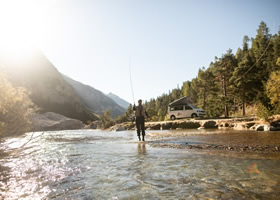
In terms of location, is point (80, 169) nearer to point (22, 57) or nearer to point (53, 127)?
point (53, 127)

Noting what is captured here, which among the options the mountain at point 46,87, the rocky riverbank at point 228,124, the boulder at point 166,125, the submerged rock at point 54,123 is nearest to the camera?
the rocky riverbank at point 228,124

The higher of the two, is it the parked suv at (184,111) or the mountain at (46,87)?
the mountain at (46,87)

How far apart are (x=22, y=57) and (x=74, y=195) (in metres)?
157

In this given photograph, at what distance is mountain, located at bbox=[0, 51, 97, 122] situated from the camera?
13279cm

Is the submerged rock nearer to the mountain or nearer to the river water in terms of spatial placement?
the mountain

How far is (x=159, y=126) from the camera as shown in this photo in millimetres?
28031

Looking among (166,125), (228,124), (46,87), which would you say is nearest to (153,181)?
(228,124)

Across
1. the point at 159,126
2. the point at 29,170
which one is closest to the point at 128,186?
the point at 29,170

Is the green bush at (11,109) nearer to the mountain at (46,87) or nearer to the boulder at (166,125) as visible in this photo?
the boulder at (166,125)

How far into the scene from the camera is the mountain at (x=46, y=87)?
133 m

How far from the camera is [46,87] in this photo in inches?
5817

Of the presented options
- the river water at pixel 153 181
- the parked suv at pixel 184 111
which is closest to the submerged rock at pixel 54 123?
the parked suv at pixel 184 111

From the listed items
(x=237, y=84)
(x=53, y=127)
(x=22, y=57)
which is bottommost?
(x=53, y=127)

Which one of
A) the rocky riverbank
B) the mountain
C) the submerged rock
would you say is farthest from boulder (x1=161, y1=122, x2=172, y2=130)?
the mountain
